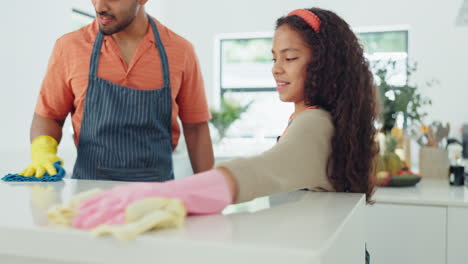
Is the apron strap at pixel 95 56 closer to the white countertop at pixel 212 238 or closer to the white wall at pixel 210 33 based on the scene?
the white countertop at pixel 212 238

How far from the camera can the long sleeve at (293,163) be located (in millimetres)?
835

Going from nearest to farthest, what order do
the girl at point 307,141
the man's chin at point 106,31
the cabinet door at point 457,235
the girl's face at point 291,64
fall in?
the girl at point 307,141 → the girl's face at point 291,64 → the man's chin at point 106,31 → the cabinet door at point 457,235

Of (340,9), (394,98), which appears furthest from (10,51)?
(340,9)

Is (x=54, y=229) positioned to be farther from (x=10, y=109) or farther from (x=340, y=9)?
(x=340, y=9)

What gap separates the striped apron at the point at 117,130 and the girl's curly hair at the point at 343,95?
640mm

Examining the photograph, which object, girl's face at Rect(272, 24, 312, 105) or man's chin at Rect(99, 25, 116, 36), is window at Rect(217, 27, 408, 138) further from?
girl's face at Rect(272, 24, 312, 105)

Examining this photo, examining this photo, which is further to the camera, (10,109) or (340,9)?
(340,9)

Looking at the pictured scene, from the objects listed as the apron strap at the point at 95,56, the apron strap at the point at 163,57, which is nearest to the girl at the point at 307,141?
the apron strap at the point at 163,57

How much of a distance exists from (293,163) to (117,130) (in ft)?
2.84

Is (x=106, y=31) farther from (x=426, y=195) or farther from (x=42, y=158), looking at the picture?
(x=426, y=195)

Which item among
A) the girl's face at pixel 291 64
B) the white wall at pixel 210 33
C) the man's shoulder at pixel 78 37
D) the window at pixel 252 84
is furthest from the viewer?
the window at pixel 252 84

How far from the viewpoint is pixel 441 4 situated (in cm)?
498

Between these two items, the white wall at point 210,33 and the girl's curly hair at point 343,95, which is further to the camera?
the white wall at point 210,33

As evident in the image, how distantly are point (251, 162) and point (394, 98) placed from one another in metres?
1.87
